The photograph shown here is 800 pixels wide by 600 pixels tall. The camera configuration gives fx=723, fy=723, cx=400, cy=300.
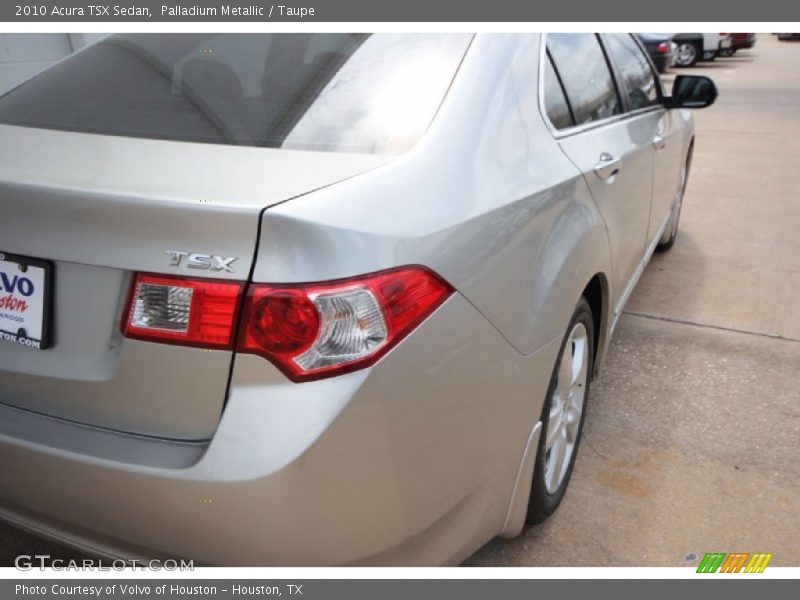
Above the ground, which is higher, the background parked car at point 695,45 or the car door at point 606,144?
the car door at point 606,144

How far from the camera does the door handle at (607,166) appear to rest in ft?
7.55

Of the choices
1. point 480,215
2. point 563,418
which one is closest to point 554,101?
point 480,215

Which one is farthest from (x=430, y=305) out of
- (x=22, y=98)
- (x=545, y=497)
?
(x=22, y=98)

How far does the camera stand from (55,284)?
148 cm

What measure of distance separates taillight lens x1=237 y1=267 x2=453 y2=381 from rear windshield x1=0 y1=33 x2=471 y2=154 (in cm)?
39

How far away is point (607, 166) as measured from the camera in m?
2.38

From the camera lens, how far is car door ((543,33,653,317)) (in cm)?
228

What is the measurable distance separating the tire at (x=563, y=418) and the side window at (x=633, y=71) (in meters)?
1.21

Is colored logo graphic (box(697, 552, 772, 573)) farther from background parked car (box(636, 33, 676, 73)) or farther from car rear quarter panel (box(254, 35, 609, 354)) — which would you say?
background parked car (box(636, 33, 676, 73))

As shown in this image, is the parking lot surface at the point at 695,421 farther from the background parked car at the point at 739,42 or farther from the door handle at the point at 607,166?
the background parked car at the point at 739,42

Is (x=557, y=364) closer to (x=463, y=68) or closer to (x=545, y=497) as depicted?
(x=545, y=497)

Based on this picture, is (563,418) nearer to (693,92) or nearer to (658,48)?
(693,92)

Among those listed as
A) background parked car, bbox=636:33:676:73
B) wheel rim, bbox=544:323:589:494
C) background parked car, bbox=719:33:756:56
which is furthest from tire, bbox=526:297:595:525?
background parked car, bbox=719:33:756:56

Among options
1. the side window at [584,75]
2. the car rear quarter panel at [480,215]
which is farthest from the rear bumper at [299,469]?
the side window at [584,75]
